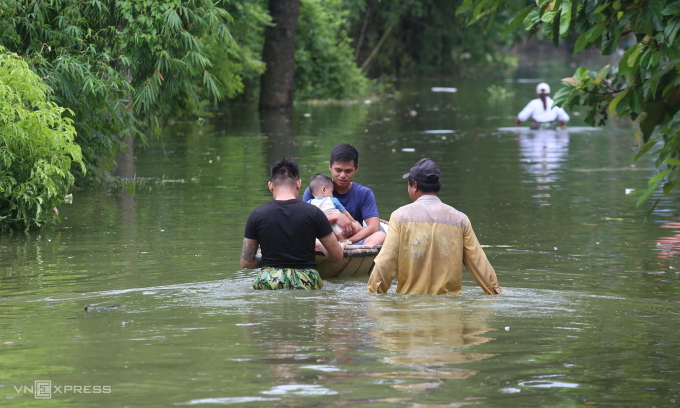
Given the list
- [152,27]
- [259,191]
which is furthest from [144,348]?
[259,191]

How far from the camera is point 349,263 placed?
9.70 metres

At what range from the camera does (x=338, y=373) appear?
625 cm

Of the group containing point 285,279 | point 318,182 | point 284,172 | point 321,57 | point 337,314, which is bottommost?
point 337,314

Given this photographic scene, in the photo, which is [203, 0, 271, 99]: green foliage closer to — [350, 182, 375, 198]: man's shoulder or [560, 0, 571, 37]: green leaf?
[350, 182, 375, 198]: man's shoulder

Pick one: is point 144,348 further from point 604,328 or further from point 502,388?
point 604,328

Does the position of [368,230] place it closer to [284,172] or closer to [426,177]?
[284,172]

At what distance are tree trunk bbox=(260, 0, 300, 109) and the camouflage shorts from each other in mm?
24884

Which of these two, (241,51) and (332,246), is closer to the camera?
(332,246)

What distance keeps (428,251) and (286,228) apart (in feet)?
4.33

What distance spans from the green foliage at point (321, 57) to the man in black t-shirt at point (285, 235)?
95.1 feet

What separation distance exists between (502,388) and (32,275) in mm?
5630

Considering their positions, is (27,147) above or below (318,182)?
above
